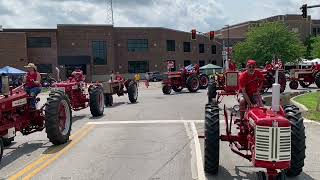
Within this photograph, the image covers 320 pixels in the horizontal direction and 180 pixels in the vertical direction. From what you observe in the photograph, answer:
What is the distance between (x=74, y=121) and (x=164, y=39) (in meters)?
66.3

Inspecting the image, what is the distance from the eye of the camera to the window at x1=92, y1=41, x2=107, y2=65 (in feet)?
254

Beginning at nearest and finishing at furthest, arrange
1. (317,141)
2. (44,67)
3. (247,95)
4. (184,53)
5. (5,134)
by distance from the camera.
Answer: (247,95) < (5,134) < (317,141) < (44,67) < (184,53)

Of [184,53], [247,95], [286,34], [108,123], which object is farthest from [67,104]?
[184,53]

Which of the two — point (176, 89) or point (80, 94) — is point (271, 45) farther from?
point (80, 94)

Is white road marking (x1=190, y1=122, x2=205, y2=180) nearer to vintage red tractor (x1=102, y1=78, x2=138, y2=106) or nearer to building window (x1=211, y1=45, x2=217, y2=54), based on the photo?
vintage red tractor (x1=102, y1=78, x2=138, y2=106)

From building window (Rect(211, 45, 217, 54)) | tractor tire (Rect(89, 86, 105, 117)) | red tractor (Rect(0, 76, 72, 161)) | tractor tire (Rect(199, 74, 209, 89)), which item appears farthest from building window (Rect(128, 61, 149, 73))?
red tractor (Rect(0, 76, 72, 161))

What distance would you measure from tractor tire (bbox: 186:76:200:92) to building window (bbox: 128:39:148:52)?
47806 mm

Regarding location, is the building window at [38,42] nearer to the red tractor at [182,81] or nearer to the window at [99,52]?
the window at [99,52]

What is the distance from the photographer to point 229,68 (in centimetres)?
2334

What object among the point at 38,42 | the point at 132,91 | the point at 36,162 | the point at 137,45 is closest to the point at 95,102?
the point at 132,91

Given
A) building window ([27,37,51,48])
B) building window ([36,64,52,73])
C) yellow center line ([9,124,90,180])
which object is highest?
building window ([27,37,51,48])

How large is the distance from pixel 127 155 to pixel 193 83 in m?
23.5

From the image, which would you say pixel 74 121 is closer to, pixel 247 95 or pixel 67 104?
pixel 67 104

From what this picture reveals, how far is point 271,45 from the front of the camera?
76.3 metres
